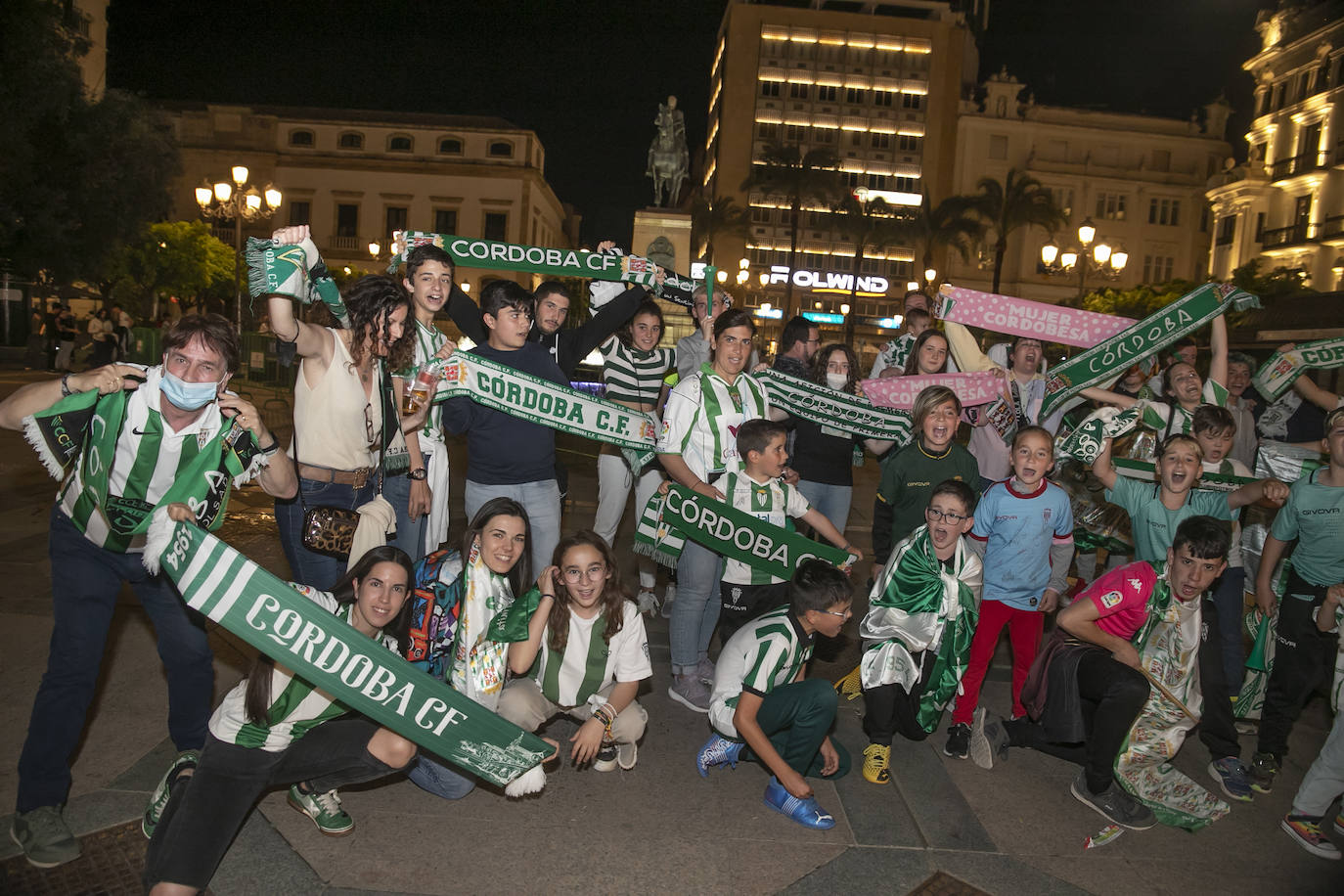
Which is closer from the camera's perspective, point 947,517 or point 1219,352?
point 947,517

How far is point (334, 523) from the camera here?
3637mm

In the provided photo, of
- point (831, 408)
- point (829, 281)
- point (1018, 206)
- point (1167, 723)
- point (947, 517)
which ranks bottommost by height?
point (1167, 723)

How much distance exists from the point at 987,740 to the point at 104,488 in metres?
3.94

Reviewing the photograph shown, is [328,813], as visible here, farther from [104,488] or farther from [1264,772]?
[1264,772]

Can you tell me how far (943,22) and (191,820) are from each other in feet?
268

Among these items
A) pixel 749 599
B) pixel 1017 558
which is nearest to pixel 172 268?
pixel 749 599

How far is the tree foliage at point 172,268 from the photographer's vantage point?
41.8 metres

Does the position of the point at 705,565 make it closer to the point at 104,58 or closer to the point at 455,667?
the point at 455,667

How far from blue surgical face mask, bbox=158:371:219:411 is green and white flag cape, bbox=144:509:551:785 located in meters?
0.38

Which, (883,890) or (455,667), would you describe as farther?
(455,667)

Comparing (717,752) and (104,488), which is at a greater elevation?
(104,488)

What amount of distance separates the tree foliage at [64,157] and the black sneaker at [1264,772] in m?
24.7

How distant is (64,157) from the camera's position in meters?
23.3

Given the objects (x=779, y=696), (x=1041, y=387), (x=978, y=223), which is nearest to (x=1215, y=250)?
(x=978, y=223)
